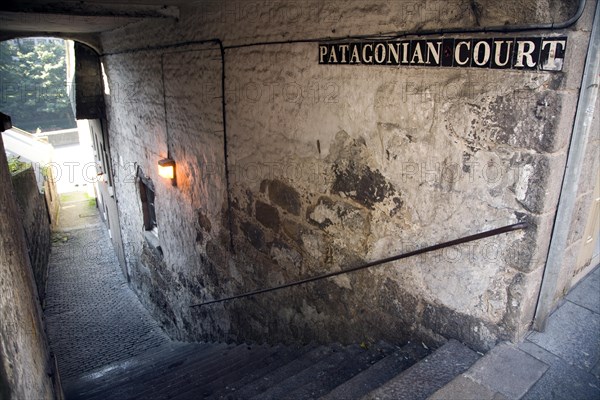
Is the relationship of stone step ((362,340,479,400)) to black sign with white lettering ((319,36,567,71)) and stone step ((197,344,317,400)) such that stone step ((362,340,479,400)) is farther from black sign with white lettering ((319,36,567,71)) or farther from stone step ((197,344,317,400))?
black sign with white lettering ((319,36,567,71))

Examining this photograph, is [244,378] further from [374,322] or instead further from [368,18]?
[368,18]

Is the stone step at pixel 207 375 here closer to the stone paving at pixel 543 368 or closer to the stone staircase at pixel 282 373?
the stone staircase at pixel 282 373

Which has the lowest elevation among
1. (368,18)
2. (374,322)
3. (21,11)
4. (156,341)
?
(156,341)

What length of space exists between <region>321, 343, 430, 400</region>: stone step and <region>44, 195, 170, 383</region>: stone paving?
15.2ft

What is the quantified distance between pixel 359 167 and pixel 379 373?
1328 millimetres

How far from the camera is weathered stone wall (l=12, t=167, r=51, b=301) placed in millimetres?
8555

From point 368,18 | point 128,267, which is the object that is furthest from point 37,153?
point 368,18

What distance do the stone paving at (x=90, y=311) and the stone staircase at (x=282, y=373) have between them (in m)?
1.42

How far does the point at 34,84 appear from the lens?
82.2 feet

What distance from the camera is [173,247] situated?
20.9 ft

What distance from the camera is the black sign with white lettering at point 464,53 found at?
1.88 meters

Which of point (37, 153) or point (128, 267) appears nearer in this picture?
point (128, 267)

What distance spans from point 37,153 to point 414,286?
18.0 meters

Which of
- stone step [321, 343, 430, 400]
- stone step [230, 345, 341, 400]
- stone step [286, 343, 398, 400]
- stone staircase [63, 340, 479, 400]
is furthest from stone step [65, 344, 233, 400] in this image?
stone step [321, 343, 430, 400]
